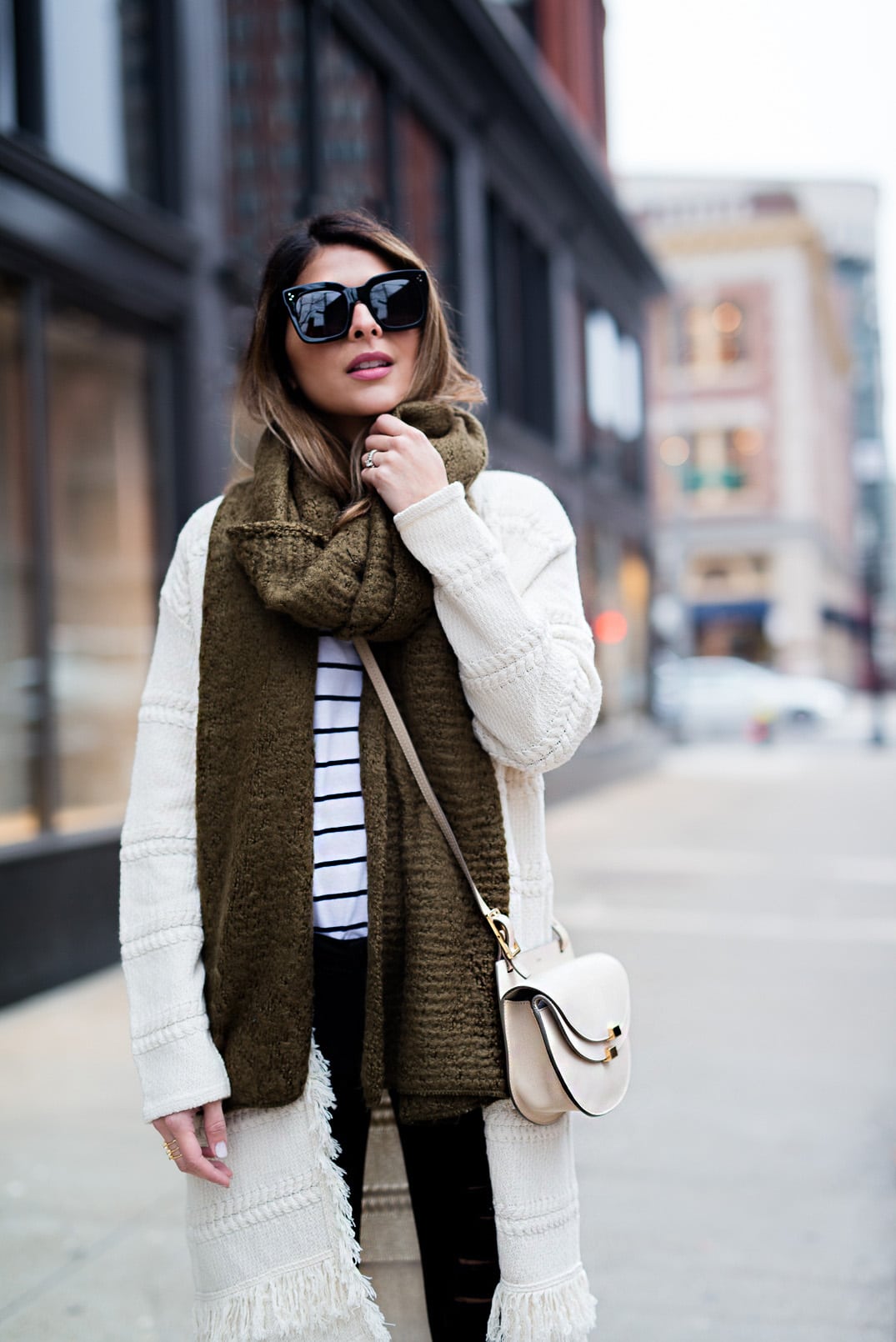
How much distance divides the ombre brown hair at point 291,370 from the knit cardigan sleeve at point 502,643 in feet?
0.76

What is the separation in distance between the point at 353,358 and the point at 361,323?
5 centimetres

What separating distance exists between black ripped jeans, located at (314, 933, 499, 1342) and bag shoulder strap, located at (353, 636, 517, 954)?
179 mm

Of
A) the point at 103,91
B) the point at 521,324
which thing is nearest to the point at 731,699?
the point at 521,324

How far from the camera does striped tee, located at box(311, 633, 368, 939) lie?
1.85m

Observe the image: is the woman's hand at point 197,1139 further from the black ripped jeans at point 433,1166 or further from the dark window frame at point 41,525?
the dark window frame at point 41,525

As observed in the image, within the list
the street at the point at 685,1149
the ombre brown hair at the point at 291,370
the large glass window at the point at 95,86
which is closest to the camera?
the ombre brown hair at the point at 291,370

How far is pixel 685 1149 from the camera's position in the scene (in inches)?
164

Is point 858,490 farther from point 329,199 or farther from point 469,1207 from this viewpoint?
point 469,1207

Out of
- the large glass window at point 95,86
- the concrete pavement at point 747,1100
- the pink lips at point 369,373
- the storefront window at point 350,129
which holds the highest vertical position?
the storefront window at point 350,129

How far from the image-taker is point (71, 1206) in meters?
3.80

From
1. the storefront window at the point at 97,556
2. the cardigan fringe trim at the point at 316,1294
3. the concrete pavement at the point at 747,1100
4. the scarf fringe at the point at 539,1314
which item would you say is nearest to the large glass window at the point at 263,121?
the storefront window at the point at 97,556

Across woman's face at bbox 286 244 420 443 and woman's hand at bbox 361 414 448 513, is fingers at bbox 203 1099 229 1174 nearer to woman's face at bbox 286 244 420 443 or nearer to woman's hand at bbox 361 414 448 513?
woman's hand at bbox 361 414 448 513

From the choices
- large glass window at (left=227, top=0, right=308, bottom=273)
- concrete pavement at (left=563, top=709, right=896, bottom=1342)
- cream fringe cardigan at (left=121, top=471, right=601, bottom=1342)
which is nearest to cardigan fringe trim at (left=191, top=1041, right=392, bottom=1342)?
cream fringe cardigan at (left=121, top=471, right=601, bottom=1342)

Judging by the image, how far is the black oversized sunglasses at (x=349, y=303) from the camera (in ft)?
6.32
